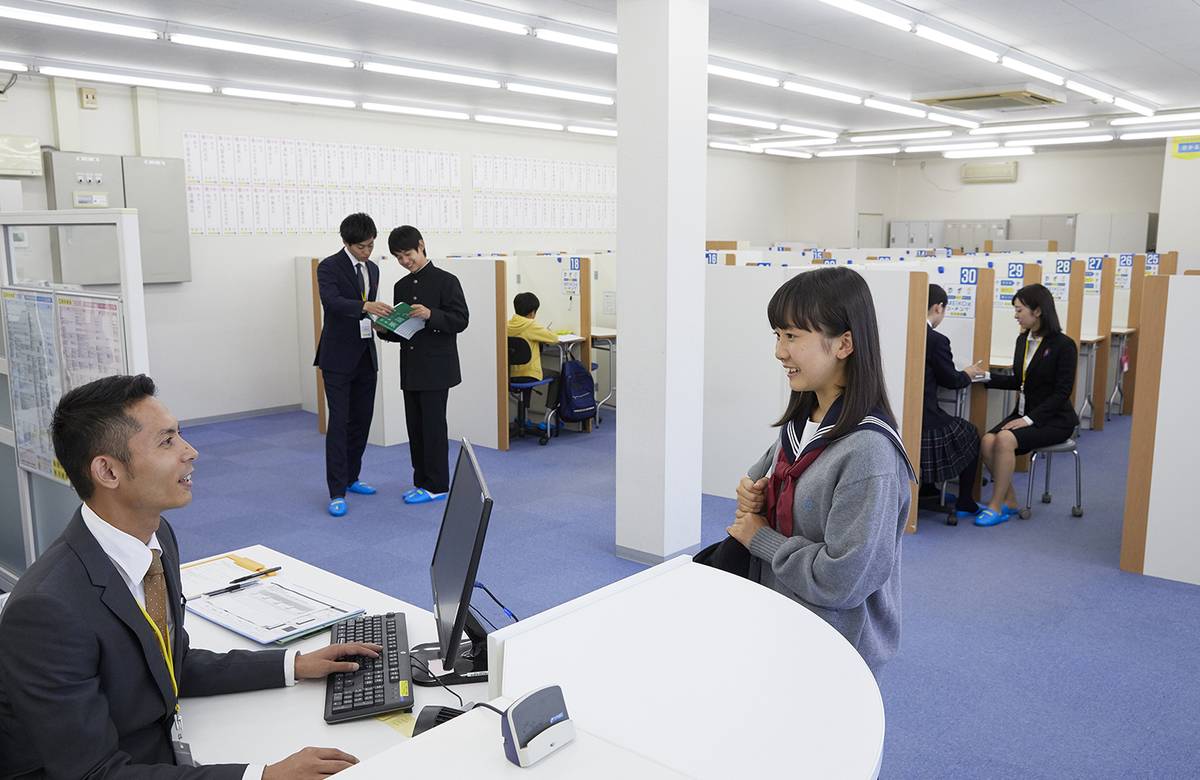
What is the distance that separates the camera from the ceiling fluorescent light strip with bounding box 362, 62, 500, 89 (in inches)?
271

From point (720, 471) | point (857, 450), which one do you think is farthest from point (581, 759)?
point (720, 471)

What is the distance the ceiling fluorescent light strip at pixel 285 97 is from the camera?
24.5ft

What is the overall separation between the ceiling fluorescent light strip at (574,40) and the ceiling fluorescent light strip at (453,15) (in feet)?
0.47

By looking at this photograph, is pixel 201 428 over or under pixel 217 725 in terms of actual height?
under

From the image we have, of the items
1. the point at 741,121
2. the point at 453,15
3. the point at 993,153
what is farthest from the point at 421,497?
the point at 993,153

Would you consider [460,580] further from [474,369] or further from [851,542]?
[474,369]

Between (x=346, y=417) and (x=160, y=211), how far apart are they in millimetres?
3054

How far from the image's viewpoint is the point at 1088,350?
7645 mm

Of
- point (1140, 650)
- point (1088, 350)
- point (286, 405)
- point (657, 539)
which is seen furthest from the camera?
point (286, 405)

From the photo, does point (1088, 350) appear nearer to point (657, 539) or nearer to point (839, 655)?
point (657, 539)

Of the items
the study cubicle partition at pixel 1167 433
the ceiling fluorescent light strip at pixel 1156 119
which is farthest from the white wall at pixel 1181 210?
the study cubicle partition at pixel 1167 433

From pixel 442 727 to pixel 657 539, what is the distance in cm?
334

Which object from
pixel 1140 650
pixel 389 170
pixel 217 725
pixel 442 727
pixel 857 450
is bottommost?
pixel 1140 650

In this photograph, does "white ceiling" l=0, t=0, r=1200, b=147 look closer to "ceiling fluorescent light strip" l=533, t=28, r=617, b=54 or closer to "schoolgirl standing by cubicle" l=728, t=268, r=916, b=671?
"ceiling fluorescent light strip" l=533, t=28, r=617, b=54
